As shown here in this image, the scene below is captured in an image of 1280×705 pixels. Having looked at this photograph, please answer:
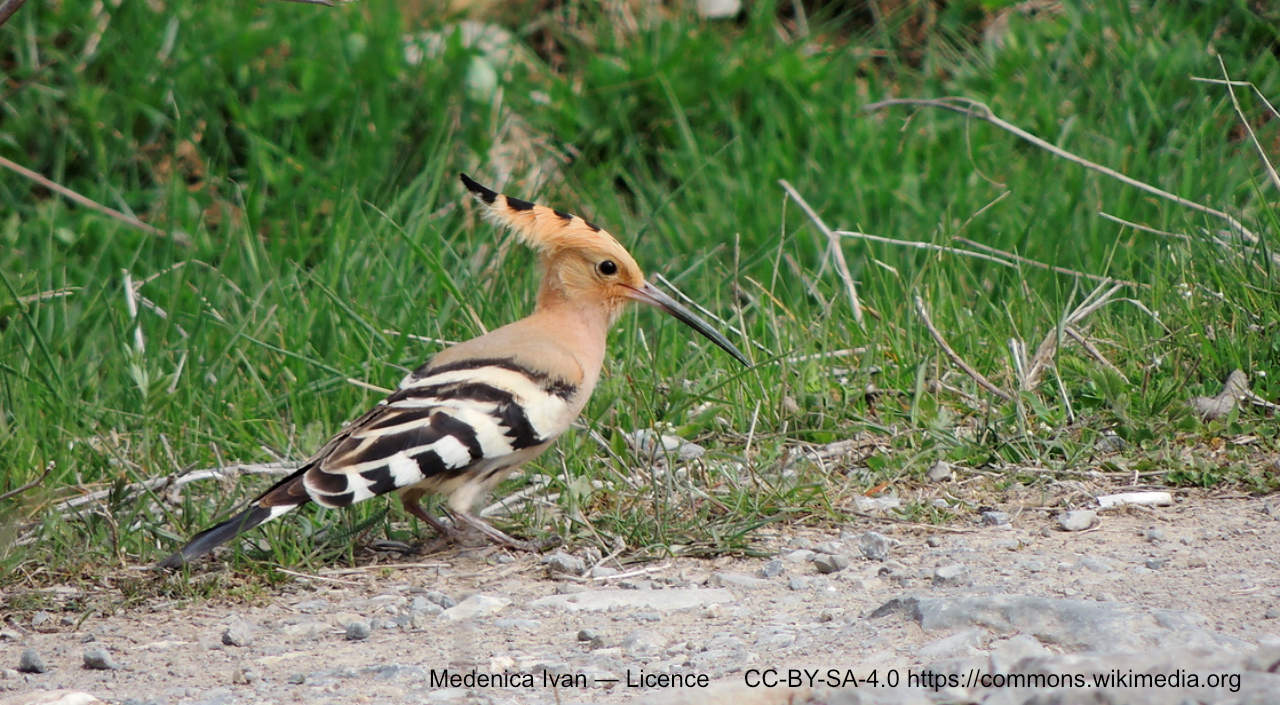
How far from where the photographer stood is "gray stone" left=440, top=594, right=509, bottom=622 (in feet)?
9.82

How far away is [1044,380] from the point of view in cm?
386

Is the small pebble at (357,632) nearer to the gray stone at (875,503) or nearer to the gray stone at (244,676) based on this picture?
the gray stone at (244,676)

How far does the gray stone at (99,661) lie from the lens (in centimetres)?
283

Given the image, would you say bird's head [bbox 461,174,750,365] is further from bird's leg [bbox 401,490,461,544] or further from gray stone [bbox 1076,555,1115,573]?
gray stone [bbox 1076,555,1115,573]

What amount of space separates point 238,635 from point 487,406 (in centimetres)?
73

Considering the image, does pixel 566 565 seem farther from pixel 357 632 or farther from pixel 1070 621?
pixel 1070 621

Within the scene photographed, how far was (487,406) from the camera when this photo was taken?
11.0ft

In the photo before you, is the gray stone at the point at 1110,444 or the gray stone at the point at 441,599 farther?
the gray stone at the point at 1110,444

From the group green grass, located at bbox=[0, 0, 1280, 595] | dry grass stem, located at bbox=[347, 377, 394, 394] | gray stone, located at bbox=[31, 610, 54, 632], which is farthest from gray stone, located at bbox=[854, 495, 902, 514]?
gray stone, located at bbox=[31, 610, 54, 632]

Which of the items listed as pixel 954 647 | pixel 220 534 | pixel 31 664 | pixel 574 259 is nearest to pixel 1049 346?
pixel 574 259

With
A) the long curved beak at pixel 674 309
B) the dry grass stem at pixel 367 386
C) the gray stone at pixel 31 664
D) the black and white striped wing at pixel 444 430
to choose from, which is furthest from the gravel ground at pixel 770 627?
the long curved beak at pixel 674 309

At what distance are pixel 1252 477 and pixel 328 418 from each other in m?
2.20

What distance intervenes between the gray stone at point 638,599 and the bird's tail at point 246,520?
20.5 inches

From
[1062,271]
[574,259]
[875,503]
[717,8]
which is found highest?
[717,8]
